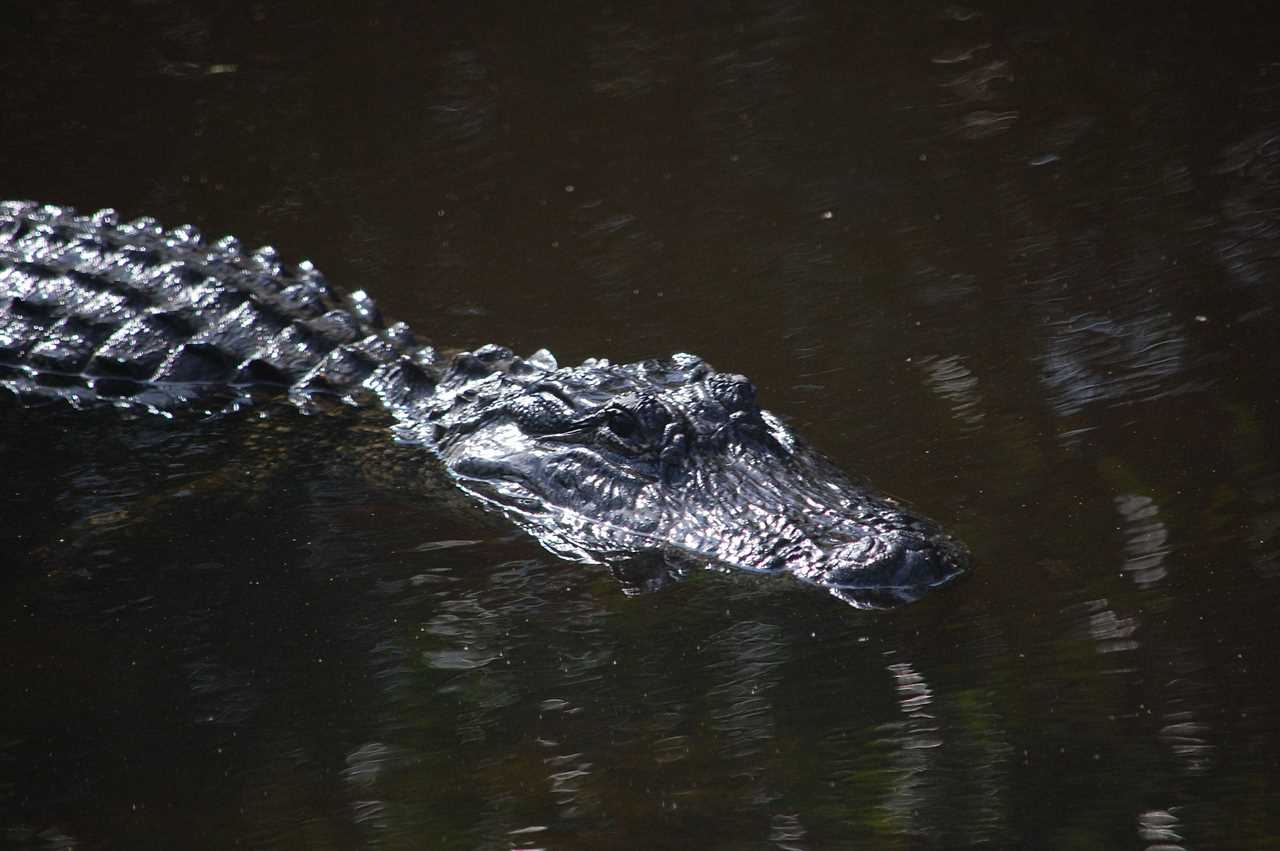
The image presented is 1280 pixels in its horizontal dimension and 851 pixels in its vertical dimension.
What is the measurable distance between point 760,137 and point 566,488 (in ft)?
11.3

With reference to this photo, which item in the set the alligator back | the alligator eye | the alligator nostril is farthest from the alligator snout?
the alligator back

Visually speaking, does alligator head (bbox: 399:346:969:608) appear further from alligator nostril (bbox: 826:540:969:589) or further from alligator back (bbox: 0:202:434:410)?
alligator back (bbox: 0:202:434:410)

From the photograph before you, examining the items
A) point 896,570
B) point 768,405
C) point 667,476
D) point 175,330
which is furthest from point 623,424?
point 175,330

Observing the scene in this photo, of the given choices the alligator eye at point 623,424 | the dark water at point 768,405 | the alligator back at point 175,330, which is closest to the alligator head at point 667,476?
the alligator eye at point 623,424

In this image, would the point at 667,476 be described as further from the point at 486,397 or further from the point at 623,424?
the point at 486,397

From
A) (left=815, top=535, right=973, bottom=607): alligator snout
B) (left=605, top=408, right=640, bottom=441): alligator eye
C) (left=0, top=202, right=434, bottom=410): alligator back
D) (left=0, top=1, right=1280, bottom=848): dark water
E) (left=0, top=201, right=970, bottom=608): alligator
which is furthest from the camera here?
(left=0, top=202, right=434, bottom=410): alligator back

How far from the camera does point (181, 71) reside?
973cm

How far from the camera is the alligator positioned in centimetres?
434

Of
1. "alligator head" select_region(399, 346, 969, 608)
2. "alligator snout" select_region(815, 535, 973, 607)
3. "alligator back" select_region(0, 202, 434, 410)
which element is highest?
"alligator back" select_region(0, 202, 434, 410)

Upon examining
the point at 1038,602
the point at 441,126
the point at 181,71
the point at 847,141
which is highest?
the point at 181,71

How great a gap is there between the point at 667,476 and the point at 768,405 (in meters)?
0.68

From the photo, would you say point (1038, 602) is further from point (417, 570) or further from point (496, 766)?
point (417, 570)

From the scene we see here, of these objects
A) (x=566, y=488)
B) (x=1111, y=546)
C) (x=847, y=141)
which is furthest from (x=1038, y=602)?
(x=847, y=141)

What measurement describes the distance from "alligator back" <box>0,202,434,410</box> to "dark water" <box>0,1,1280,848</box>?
216 millimetres
